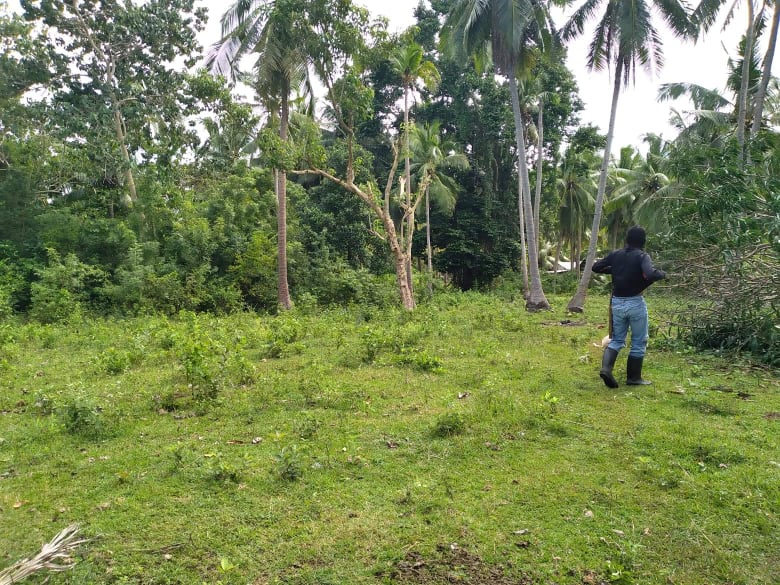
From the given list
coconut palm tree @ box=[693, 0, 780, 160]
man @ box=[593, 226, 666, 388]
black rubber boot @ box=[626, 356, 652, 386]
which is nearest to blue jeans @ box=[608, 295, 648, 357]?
man @ box=[593, 226, 666, 388]

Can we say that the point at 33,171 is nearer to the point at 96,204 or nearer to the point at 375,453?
the point at 96,204

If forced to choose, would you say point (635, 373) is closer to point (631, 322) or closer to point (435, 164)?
point (631, 322)

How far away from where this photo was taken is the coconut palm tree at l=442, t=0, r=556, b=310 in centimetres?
1594

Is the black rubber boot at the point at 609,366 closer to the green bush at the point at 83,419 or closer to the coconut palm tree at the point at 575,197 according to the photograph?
the green bush at the point at 83,419

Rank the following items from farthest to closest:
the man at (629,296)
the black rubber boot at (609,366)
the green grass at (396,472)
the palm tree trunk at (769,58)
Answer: the palm tree trunk at (769,58) < the black rubber boot at (609,366) < the man at (629,296) < the green grass at (396,472)

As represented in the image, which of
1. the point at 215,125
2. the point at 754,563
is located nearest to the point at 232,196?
the point at 215,125

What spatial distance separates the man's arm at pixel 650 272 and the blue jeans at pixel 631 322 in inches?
13.3

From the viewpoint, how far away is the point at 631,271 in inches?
236

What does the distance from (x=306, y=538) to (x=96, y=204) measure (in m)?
17.9

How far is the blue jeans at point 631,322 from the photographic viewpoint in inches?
237

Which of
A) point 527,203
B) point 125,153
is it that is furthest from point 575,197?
point 125,153

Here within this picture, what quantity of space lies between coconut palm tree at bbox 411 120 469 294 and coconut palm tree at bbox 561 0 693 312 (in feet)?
22.7

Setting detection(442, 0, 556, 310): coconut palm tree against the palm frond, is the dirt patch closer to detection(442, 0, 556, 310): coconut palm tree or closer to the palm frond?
detection(442, 0, 556, 310): coconut palm tree

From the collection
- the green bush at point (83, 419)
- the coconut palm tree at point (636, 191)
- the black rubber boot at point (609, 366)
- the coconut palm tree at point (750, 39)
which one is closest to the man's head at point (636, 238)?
the black rubber boot at point (609, 366)
